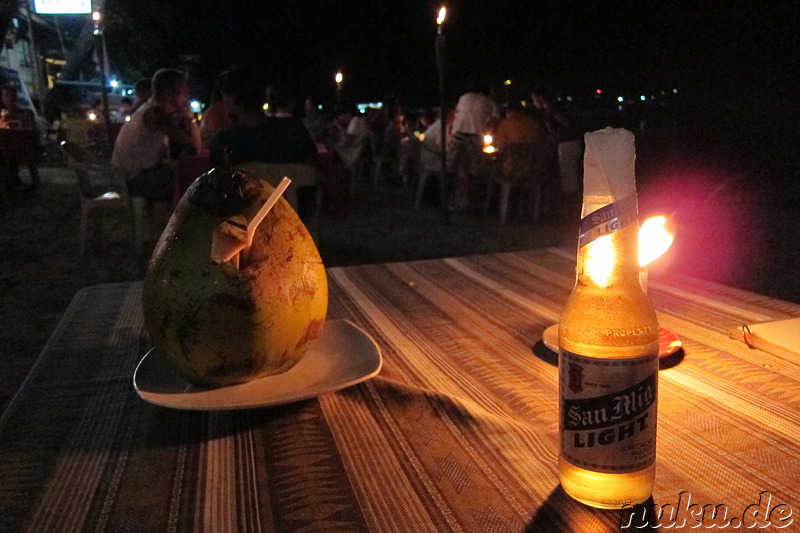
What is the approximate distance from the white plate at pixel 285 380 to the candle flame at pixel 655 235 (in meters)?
0.45

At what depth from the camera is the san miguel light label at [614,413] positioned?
54cm

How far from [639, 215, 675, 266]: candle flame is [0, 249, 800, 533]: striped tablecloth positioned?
0.52 feet

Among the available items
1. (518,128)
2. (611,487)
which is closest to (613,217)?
(611,487)

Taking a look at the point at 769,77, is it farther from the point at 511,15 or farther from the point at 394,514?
the point at 511,15

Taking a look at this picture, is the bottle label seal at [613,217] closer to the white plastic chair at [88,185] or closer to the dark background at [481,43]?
the white plastic chair at [88,185]

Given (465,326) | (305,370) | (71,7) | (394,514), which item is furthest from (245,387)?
(71,7)

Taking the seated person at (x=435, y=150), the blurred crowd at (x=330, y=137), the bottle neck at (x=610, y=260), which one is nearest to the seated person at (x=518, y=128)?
the blurred crowd at (x=330, y=137)

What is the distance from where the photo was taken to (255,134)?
3.37 meters

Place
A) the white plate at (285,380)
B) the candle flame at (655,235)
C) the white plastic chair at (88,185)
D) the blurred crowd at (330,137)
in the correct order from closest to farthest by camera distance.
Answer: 1. the white plate at (285,380)
2. the candle flame at (655,235)
3. the blurred crowd at (330,137)
4. the white plastic chair at (88,185)

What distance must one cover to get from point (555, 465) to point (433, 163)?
669 cm

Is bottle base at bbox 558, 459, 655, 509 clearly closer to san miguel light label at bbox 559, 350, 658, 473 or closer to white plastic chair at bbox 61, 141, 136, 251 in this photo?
san miguel light label at bbox 559, 350, 658, 473

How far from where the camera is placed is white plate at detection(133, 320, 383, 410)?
71 centimetres

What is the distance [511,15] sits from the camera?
1520cm

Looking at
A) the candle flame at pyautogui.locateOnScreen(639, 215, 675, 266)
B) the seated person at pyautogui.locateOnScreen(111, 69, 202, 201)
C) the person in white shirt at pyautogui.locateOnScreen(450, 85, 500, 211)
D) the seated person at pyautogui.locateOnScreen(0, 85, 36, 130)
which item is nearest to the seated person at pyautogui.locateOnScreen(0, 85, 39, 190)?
the seated person at pyautogui.locateOnScreen(0, 85, 36, 130)
